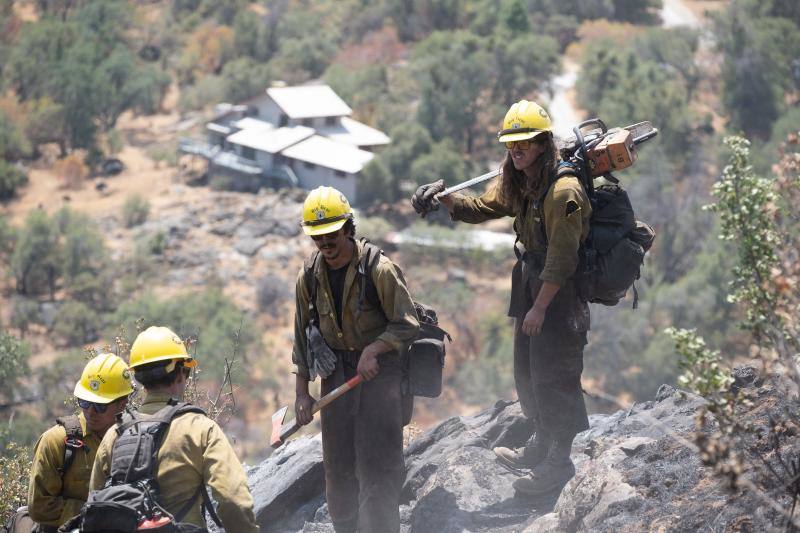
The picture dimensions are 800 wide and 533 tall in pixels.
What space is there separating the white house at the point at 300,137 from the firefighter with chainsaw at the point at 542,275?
101 ft

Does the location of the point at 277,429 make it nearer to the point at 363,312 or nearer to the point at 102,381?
the point at 363,312

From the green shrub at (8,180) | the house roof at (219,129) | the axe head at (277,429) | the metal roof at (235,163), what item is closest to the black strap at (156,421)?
the axe head at (277,429)

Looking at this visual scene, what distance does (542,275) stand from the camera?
5320 millimetres

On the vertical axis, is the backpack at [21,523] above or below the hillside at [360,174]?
above

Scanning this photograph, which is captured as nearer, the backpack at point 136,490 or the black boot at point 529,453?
the backpack at point 136,490

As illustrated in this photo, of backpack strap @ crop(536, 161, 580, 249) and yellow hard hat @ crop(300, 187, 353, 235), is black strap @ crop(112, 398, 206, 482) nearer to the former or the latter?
yellow hard hat @ crop(300, 187, 353, 235)

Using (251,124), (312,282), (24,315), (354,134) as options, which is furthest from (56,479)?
(251,124)

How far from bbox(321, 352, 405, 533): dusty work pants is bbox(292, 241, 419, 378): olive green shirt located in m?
0.14

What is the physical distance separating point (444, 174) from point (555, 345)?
30.5m

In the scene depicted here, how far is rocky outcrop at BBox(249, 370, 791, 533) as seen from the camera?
4.89 meters

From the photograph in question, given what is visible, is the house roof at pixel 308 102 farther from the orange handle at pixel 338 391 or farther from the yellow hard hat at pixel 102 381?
the yellow hard hat at pixel 102 381

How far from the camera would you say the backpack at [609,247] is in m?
5.47

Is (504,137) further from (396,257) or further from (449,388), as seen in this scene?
(396,257)

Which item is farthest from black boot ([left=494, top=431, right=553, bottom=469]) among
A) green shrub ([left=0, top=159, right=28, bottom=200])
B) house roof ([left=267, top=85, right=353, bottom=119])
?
green shrub ([left=0, top=159, right=28, bottom=200])
